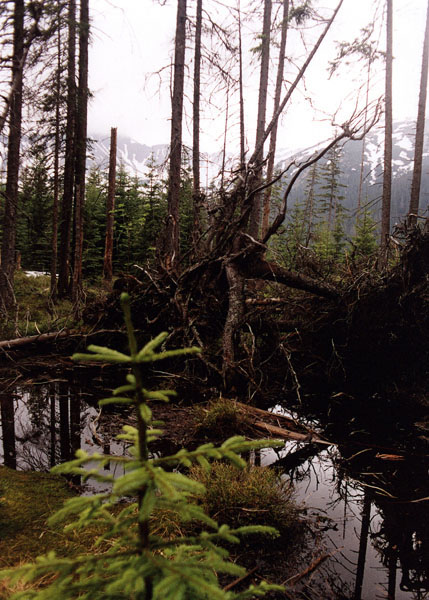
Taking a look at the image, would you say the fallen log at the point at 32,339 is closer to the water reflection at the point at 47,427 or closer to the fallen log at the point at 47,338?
the fallen log at the point at 47,338

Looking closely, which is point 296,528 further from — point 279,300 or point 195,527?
point 279,300

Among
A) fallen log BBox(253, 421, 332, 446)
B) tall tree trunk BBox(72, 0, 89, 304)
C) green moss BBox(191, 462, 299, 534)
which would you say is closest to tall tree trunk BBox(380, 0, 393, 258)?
fallen log BBox(253, 421, 332, 446)

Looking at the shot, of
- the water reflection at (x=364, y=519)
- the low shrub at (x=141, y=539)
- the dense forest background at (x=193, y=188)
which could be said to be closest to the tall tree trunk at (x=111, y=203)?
the dense forest background at (x=193, y=188)

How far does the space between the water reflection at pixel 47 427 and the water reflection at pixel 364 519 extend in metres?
2.21

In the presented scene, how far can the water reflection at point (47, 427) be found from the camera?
3.99 m

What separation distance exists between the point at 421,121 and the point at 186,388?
17.2 m

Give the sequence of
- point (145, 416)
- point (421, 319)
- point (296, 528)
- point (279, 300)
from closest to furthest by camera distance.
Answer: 1. point (145, 416)
2. point (296, 528)
3. point (421, 319)
4. point (279, 300)

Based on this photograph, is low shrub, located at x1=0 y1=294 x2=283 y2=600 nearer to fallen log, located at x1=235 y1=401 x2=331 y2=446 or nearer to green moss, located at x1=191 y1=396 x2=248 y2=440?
green moss, located at x1=191 y1=396 x2=248 y2=440

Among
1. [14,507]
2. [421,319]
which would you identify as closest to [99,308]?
[14,507]

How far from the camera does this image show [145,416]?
111 centimetres

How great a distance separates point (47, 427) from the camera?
4.79 m

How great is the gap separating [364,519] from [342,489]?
0.48 metres

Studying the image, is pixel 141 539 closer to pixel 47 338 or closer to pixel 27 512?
pixel 27 512

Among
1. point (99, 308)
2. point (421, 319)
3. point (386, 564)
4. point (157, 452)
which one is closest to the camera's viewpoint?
point (386, 564)
